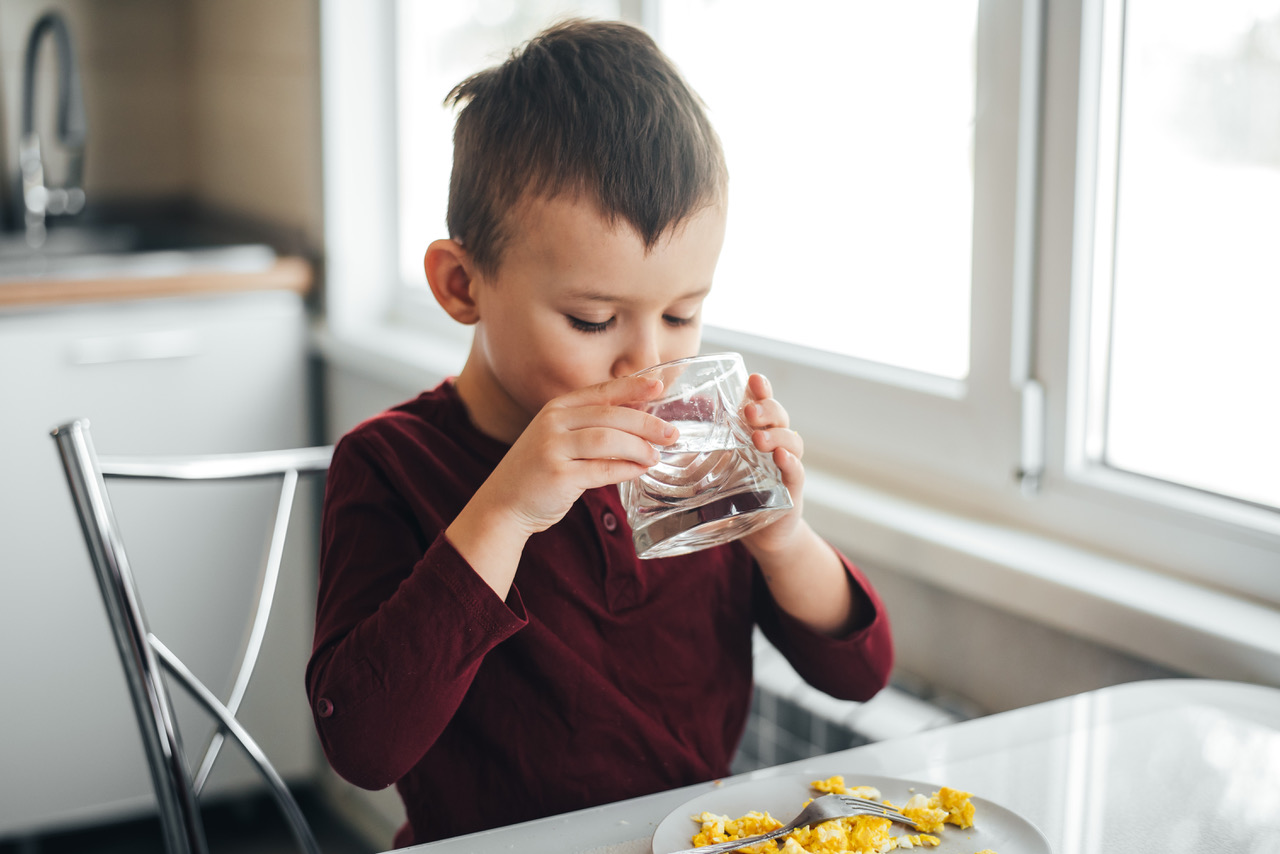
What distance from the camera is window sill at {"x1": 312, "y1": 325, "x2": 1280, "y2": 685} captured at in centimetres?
93

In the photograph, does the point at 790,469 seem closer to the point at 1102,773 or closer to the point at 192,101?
the point at 1102,773

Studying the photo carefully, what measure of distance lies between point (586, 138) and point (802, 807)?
438 millimetres

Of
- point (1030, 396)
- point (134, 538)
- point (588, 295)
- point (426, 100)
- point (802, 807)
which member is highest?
point (426, 100)

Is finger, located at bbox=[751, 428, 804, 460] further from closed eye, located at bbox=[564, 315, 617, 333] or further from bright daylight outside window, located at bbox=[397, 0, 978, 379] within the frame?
bright daylight outside window, located at bbox=[397, 0, 978, 379]

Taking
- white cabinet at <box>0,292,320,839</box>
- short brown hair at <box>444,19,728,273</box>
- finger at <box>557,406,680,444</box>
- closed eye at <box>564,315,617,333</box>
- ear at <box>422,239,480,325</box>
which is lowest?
white cabinet at <box>0,292,320,839</box>

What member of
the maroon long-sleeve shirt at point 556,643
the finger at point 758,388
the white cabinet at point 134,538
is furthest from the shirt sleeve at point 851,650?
the white cabinet at point 134,538

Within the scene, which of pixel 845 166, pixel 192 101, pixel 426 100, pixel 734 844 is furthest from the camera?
pixel 192 101

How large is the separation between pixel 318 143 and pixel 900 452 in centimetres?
131

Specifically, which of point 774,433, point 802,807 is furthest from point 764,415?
point 802,807

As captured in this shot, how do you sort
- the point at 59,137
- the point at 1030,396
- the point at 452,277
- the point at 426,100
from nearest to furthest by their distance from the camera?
1. the point at 452,277
2. the point at 1030,396
3. the point at 426,100
4. the point at 59,137

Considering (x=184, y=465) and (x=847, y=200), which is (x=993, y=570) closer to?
(x=847, y=200)

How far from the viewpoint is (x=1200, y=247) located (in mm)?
1042

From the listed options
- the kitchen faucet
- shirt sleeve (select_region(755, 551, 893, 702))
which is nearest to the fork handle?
shirt sleeve (select_region(755, 551, 893, 702))

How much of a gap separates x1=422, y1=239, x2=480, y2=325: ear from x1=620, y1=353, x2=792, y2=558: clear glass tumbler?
0.22 metres
